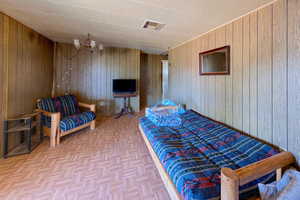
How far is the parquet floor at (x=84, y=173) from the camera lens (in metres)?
1.53

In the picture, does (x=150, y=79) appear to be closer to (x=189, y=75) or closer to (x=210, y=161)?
(x=189, y=75)

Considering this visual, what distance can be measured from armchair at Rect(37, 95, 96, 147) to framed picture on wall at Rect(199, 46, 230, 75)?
2956 mm

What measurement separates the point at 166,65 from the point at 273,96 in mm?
3742

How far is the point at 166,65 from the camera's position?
5.13m

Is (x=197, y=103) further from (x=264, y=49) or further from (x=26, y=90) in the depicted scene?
(x=26, y=90)

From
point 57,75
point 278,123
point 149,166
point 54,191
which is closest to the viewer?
point 54,191

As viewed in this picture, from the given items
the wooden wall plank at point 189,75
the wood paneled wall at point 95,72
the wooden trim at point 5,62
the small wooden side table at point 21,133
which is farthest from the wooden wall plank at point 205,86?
the wooden trim at point 5,62

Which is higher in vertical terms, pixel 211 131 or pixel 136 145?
pixel 211 131

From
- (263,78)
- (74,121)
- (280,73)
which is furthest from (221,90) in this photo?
(74,121)

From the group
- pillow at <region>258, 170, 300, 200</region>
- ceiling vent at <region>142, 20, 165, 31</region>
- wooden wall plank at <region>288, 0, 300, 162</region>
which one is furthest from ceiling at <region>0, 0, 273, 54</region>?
pillow at <region>258, 170, 300, 200</region>

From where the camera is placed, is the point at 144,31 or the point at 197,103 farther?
the point at 197,103

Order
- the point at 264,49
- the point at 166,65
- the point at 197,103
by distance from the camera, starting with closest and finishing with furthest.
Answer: the point at 264,49 < the point at 197,103 < the point at 166,65

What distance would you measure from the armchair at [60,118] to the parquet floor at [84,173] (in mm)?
233

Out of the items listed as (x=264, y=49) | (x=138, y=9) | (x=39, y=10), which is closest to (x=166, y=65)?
(x=138, y=9)
